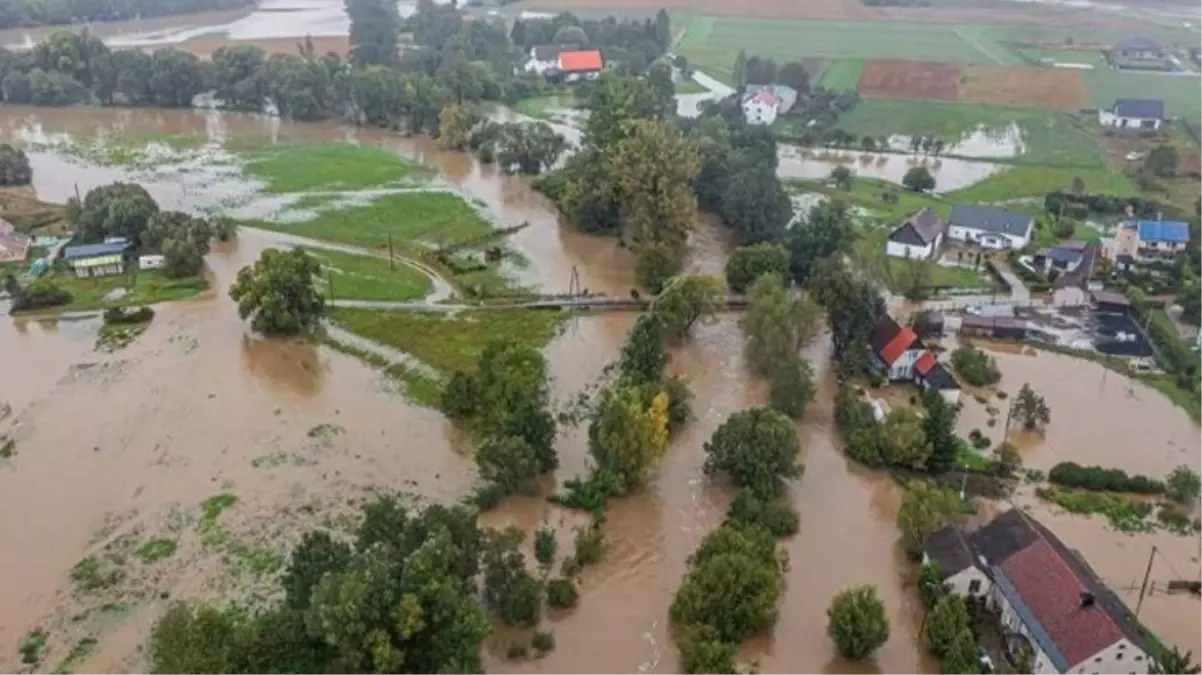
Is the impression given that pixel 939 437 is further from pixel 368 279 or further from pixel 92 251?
pixel 92 251

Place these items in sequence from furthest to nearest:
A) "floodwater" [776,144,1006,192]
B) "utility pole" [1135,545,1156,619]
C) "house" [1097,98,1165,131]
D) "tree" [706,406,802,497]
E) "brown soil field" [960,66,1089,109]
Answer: "brown soil field" [960,66,1089,109]
"house" [1097,98,1165,131]
"floodwater" [776,144,1006,192]
"tree" [706,406,802,497]
"utility pole" [1135,545,1156,619]

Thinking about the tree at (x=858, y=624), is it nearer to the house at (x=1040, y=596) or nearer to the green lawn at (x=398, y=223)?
the house at (x=1040, y=596)

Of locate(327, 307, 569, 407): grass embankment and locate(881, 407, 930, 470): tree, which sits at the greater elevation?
locate(327, 307, 569, 407): grass embankment

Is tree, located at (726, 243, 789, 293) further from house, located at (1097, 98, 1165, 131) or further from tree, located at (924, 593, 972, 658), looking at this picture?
house, located at (1097, 98, 1165, 131)

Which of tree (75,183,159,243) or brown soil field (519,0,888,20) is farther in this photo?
brown soil field (519,0,888,20)

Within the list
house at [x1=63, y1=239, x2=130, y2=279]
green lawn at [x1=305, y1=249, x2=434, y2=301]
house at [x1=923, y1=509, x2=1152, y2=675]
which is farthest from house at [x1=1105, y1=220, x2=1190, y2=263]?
house at [x1=63, y1=239, x2=130, y2=279]

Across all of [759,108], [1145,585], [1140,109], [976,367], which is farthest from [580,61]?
[1145,585]

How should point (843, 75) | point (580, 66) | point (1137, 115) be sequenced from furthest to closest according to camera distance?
point (580, 66), point (843, 75), point (1137, 115)
